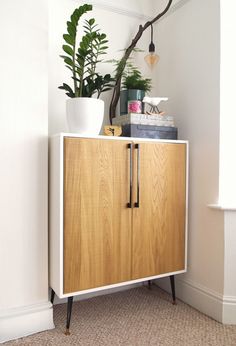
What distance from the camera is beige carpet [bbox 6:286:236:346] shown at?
158 centimetres

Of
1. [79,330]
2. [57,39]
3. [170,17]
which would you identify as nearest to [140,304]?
[79,330]

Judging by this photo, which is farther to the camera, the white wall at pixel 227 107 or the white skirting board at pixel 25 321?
the white wall at pixel 227 107

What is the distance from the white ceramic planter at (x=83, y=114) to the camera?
1.63 m

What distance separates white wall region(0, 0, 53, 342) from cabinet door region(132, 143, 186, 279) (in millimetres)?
599

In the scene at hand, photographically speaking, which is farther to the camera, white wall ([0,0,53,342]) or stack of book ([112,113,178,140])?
stack of book ([112,113,178,140])

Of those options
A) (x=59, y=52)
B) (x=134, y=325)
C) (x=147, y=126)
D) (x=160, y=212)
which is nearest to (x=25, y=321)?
(x=134, y=325)

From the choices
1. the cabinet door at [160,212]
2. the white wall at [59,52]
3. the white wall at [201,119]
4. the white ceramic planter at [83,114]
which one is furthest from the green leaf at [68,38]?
the white wall at [201,119]

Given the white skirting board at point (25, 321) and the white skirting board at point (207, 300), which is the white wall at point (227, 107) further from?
the white skirting board at point (25, 321)

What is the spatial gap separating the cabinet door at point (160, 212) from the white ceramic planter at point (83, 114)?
342 millimetres

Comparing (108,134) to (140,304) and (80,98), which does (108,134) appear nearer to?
(80,98)

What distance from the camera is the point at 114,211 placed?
1.71 meters

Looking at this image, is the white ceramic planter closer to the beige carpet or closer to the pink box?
the pink box

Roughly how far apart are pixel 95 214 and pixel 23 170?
0.49 metres

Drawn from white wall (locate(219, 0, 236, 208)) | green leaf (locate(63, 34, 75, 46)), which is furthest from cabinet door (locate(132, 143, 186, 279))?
green leaf (locate(63, 34, 75, 46))
